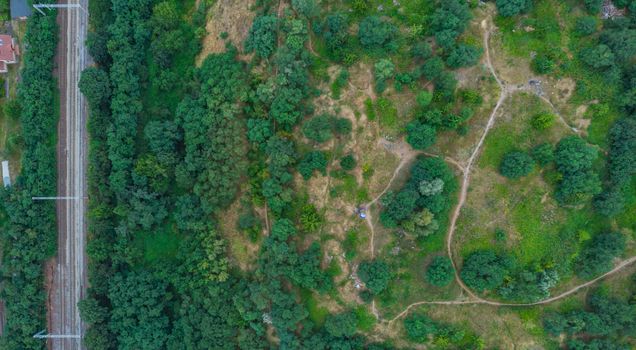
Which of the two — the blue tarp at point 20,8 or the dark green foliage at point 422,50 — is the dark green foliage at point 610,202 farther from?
the blue tarp at point 20,8

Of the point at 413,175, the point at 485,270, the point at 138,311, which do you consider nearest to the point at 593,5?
the point at 413,175

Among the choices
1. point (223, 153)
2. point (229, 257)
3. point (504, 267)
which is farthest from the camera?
point (229, 257)

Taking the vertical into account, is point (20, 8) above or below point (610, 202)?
above

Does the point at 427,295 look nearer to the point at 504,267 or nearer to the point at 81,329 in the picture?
the point at 504,267

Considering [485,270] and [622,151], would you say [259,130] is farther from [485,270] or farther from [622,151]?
[622,151]

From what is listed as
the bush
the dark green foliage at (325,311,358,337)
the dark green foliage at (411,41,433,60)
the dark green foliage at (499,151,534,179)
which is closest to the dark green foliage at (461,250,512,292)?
the dark green foliage at (499,151,534,179)

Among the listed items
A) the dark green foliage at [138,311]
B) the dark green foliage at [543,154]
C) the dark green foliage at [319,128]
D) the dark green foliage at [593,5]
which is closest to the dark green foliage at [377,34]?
the dark green foliage at [319,128]

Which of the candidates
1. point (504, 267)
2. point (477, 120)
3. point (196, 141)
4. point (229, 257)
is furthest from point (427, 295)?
point (196, 141)

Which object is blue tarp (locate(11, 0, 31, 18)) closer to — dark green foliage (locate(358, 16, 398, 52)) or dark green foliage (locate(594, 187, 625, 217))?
dark green foliage (locate(358, 16, 398, 52))
